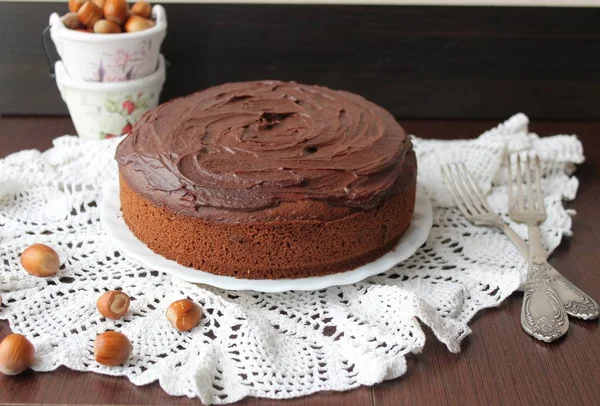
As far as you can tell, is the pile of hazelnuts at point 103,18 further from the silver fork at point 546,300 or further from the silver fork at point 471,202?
the silver fork at point 546,300

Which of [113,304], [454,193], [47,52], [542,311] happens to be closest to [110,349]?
[113,304]

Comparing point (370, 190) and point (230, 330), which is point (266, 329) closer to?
point (230, 330)

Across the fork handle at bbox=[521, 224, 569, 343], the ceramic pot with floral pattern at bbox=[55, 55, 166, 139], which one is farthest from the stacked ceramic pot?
the fork handle at bbox=[521, 224, 569, 343]

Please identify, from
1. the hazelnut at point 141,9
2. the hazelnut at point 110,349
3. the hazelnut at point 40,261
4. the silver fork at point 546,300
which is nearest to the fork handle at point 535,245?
the silver fork at point 546,300

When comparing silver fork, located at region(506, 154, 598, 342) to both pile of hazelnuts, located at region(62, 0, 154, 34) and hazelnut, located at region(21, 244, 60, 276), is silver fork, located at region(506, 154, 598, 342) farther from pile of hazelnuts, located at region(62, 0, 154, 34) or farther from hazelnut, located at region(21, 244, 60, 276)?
pile of hazelnuts, located at region(62, 0, 154, 34)

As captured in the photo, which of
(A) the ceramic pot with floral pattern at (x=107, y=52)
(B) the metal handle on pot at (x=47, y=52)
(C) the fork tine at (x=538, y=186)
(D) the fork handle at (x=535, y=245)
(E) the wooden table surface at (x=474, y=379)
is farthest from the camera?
(B) the metal handle on pot at (x=47, y=52)

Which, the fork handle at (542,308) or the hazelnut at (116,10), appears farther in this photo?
the hazelnut at (116,10)

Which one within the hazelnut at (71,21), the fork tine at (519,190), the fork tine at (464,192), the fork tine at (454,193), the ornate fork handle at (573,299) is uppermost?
the hazelnut at (71,21)

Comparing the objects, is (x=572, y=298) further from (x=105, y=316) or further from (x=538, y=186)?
(x=105, y=316)
